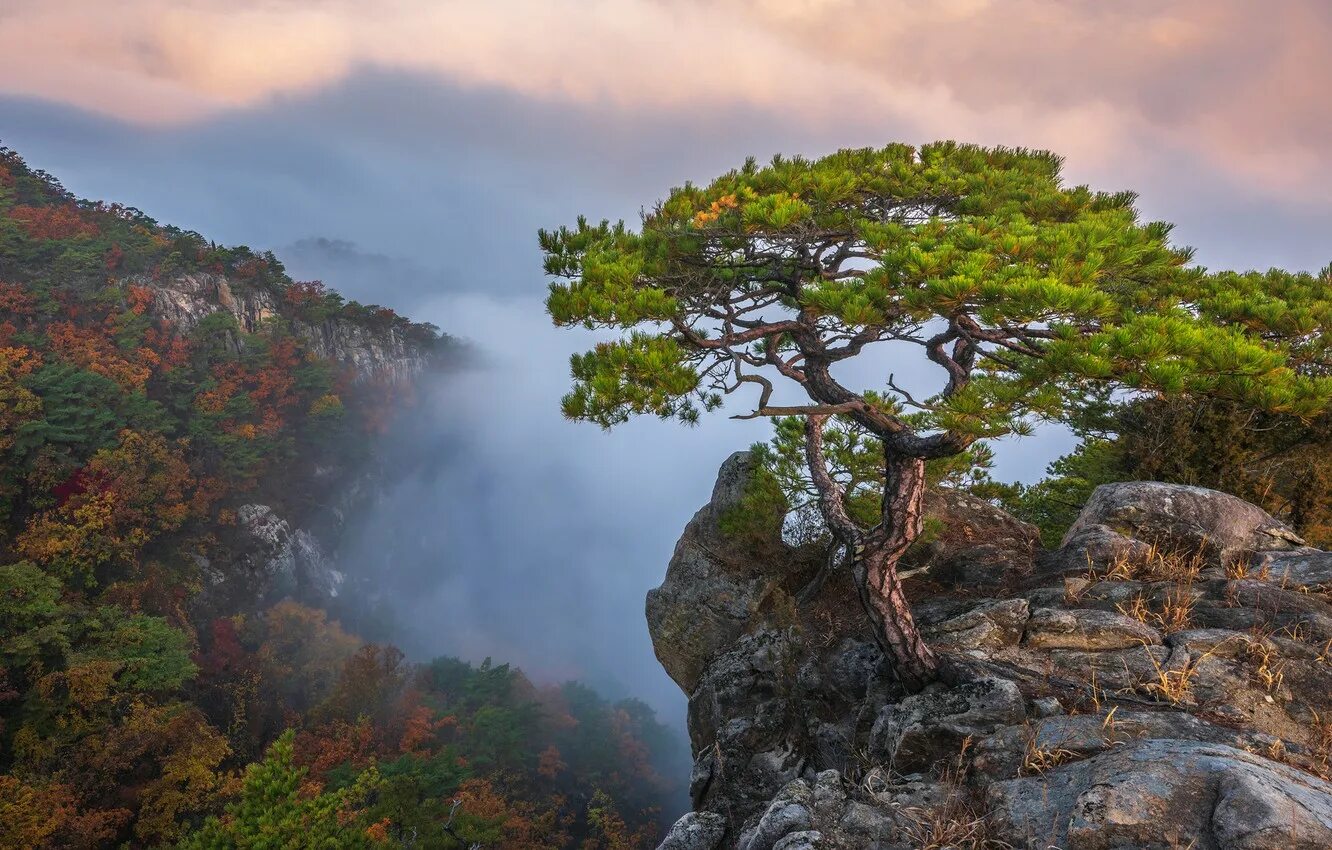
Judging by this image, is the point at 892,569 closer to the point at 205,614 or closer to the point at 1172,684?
the point at 1172,684

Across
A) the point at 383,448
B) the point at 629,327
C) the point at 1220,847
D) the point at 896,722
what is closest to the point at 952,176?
the point at 629,327

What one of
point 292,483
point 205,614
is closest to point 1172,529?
point 205,614

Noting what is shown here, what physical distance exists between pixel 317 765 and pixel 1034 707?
30.4m

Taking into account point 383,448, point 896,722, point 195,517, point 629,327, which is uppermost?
point 383,448

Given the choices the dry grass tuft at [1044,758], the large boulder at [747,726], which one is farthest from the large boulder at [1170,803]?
the large boulder at [747,726]

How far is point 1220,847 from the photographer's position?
9.36 feet

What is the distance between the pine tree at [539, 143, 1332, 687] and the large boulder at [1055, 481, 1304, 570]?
235 centimetres

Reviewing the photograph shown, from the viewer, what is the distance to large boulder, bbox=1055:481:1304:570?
6.82 metres

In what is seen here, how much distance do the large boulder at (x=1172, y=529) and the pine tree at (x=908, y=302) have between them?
2.35 m

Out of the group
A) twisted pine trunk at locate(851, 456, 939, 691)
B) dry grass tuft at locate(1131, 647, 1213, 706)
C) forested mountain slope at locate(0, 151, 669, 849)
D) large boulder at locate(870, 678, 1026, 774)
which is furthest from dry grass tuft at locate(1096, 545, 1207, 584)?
forested mountain slope at locate(0, 151, 669, 849)

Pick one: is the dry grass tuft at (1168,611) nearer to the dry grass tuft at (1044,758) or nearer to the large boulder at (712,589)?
the dry grass tuft at (1044,758)

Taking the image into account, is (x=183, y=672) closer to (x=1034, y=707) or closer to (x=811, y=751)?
(x=811, y=751)

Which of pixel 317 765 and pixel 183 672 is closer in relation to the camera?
pixel 183 672

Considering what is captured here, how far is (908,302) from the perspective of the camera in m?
4.46
